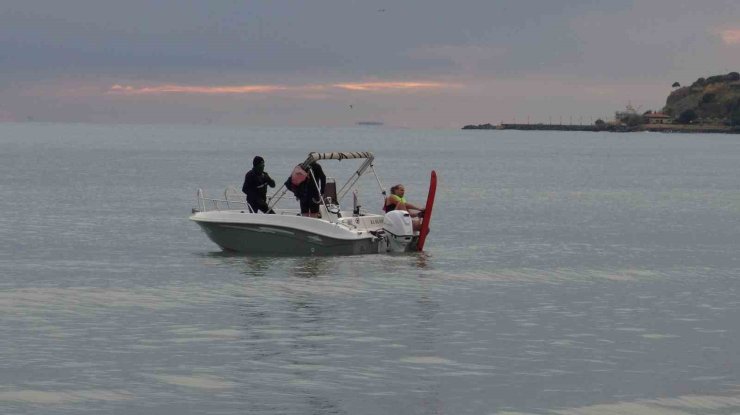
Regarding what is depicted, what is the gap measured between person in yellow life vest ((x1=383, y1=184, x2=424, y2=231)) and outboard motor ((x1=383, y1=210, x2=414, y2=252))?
0.39 meters

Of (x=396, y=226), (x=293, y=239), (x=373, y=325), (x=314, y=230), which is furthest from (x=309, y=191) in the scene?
(x=373, y=325)

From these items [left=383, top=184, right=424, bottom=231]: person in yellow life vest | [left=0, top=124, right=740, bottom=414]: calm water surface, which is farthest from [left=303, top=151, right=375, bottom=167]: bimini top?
[left=0, top=124, right=740, bottom=414]: calm water surface

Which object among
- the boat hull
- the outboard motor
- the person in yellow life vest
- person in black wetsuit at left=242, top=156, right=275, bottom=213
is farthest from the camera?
the person in yellow life vest

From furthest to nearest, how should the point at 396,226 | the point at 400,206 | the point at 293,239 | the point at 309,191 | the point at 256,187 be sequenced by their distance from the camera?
the point at 400,206 → the point at 396,226 → the point at 256,187 → the point at 309,191 → the point at 293,239

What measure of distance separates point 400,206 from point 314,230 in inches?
115

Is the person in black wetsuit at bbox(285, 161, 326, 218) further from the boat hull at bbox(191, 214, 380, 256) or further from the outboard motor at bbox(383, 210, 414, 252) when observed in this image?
the outboard motor at bbox(383, 210, 414, 252)

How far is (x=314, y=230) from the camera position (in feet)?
105

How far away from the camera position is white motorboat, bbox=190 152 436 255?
32219 mm

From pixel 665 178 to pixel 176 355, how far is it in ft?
319

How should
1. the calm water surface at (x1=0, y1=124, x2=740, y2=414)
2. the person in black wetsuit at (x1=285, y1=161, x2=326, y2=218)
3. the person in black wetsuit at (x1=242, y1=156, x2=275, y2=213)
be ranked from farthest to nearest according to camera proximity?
the person in black wetsuit at (x1=242, y1=156, x2=275, y2=213)
the person in black wetsuit at (x1=285, y1=161, x2=326, y2=218)
the calm water surface at (x1=0, y1=124, x2=740, y2=414)

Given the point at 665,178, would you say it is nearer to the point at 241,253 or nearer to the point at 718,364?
the point at 241,253

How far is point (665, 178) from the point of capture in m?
113

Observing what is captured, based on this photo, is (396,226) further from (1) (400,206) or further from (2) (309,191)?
(2) (309,191)

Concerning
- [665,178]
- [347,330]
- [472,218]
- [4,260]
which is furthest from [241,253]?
[665,178]
